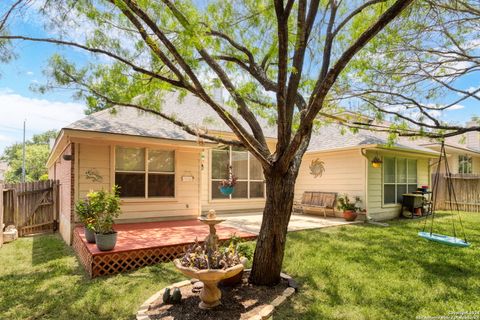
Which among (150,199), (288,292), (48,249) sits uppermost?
(150,199)

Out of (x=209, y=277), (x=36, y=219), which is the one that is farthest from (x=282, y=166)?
(x=36, y=219)

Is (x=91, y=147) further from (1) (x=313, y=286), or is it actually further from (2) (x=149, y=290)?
(1) (x=313, y=286)

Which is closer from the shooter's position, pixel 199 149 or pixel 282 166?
pixel 282 166

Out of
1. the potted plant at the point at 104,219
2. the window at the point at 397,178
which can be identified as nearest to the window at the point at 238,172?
the window at the point at 397,178

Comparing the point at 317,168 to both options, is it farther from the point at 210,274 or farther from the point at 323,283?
the point at 210,274

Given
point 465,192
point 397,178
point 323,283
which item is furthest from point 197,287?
point 465,192

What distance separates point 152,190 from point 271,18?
5816mm

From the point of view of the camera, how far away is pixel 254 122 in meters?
4.46

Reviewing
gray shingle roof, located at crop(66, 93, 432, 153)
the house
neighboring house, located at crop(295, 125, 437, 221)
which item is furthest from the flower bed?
neighboring house, located at crop(295, 125, 437, 221)

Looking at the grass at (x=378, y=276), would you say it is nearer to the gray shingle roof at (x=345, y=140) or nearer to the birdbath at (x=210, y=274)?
the birdbath at (x=210, y=274)

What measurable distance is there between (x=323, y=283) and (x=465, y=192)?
13.6 meters

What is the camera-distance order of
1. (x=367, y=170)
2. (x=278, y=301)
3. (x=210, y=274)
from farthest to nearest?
(x=367, y=170) < (x=278, y=301) < (x=210, y=274)

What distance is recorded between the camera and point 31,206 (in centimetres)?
929

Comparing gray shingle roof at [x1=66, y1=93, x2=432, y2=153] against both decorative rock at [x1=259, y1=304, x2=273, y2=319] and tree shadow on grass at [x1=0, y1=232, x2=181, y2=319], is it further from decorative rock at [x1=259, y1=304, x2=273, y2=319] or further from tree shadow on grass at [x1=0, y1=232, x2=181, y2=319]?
decorative rock at [x1=259, y1=304, x2=273, y2=319]
